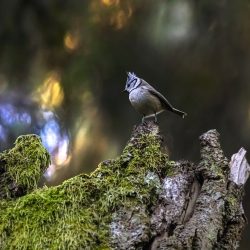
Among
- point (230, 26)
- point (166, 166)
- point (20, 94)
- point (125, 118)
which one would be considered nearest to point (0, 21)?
point (20, 94)

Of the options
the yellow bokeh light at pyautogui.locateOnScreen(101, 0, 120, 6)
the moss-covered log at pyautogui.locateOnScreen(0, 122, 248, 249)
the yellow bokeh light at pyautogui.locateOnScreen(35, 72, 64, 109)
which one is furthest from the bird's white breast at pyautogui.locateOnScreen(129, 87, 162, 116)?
the yellow bokeh light at pyautogui.locateOnScreen(101, 0, 120, 6)

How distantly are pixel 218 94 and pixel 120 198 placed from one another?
179cm

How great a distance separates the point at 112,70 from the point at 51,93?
0.33 m

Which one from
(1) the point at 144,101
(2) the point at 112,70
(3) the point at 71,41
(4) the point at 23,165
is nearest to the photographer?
(4) the point at 23,165

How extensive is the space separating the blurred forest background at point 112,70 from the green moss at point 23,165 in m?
1.30

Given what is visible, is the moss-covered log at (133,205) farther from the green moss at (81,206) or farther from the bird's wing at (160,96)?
the bird's wing at (160,96)

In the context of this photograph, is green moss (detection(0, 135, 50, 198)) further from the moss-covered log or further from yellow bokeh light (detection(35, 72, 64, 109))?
yellow bokeh light (detection(35, 72, 64, 109))

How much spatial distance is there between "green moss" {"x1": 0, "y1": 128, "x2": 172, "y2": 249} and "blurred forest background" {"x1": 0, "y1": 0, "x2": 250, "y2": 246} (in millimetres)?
1432

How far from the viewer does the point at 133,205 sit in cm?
142

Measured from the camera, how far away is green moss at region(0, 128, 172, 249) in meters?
1.35

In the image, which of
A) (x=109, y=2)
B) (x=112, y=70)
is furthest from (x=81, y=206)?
(x=109, y=2)

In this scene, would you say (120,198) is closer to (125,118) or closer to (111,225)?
(111,225)

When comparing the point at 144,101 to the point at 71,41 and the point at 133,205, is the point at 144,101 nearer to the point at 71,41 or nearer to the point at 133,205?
the point at 133,205

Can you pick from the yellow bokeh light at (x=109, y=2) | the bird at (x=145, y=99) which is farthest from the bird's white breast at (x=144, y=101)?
the yellow bokeh light at (x=109, y=2)
